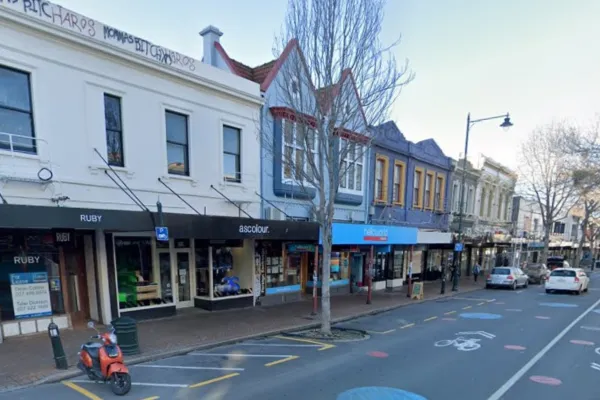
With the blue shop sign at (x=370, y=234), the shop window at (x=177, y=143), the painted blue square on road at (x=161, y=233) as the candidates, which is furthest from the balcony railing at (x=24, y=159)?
the blue shop sign at (x=370, y=234)

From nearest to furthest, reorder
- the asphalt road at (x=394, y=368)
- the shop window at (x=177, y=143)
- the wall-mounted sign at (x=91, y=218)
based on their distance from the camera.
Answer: the asphalt road at (x=394, y=368) < the wall-mounted sign at (x=91, y=218) < the shop window at (x=177, y=143)

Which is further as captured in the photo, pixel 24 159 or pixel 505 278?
pixel 505 278

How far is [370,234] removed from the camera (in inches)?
605

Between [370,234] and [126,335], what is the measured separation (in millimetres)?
10346

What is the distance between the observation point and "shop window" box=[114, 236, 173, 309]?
10.9m

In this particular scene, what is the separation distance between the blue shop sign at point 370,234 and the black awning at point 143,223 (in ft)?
3.33

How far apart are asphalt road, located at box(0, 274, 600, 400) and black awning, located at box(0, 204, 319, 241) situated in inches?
124

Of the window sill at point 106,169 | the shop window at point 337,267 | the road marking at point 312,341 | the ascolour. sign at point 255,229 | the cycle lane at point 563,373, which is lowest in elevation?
the shop window at point 337,267

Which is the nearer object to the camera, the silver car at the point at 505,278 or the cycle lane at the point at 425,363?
the cycle lane at the point at 425,363

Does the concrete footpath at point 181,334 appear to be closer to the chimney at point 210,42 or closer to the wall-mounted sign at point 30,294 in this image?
the wall-mounted sign at point 30,294

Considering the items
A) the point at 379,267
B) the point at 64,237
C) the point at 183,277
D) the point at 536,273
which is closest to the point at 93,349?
the point at 64,237

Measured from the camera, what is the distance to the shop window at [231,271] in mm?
13109

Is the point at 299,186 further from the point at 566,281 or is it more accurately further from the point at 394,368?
the point at 566,281

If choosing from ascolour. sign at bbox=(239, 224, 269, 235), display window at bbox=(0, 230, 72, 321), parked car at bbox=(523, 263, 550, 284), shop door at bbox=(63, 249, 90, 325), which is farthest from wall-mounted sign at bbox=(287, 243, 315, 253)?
parked car at bbox=(523, 263, 550, 284)
